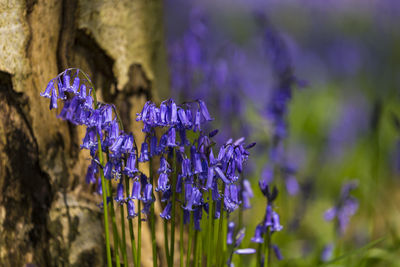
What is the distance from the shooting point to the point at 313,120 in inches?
253

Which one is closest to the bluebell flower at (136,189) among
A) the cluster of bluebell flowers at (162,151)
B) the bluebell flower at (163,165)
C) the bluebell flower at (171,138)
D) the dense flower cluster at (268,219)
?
the cluster of bluebell flowers at (162,151)

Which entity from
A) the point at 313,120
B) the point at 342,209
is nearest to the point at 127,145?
the point at 342,209

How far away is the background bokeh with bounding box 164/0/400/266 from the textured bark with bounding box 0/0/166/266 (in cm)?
82

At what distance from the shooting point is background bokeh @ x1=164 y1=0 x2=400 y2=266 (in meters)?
3.55

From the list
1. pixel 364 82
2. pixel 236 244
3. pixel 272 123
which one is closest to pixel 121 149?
pixel 236 244

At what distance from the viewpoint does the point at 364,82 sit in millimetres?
7484

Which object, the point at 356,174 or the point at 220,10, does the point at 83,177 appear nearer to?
the point at 356,174

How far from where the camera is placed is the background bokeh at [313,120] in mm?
3547

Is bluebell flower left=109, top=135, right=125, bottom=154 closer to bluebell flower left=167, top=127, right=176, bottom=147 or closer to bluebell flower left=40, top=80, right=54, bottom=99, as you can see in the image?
bluebell flower left=167, top=127, right=176, bottom=147

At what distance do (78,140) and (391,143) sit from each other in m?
4.82

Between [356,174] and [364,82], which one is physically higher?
[364,82]

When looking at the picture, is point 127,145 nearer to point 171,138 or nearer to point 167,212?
point 171,138

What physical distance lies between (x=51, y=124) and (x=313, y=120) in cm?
471

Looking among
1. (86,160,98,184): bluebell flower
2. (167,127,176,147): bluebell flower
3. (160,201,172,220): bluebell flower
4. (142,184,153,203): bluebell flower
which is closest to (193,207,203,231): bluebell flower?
(160,201,172,220): bluebell flower
